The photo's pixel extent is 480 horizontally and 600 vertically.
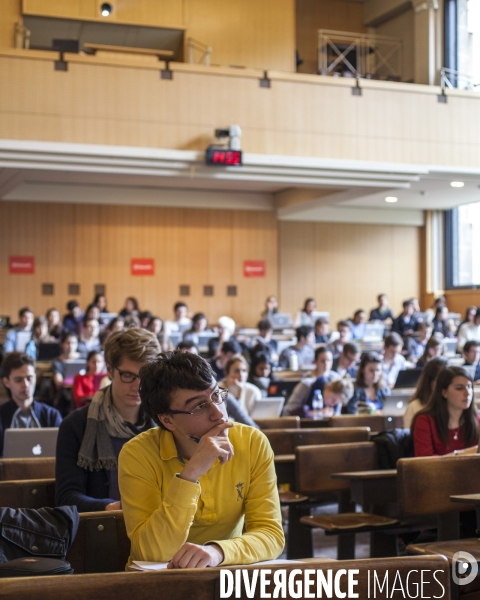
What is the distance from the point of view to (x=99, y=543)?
240 cm

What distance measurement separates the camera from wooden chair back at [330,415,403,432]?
5.65 m

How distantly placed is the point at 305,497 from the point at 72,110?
6.77 metres

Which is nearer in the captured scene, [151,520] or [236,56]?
[151,520]

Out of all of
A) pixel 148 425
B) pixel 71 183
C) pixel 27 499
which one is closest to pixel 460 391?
pixel 148 425

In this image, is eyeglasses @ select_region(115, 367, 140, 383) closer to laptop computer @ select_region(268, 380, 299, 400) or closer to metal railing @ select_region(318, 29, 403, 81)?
laptop computer @ select_region(268, 380, 299, 400)

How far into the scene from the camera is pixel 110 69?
10.1 metres

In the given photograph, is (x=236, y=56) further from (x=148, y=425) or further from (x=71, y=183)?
(x=148, y=425)

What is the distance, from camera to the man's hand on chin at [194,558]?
188 centimetres

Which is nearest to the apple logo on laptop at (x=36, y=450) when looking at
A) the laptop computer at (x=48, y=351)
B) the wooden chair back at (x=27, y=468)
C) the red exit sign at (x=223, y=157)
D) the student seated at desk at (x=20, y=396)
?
the student seated at desk at (x=20, y=396)

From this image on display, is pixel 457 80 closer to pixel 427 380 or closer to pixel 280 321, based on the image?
pixel 280 321

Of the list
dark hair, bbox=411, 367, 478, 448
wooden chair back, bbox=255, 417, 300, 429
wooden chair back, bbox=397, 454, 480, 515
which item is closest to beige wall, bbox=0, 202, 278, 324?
wooden chair back, bbox=255, 417, 300, 429

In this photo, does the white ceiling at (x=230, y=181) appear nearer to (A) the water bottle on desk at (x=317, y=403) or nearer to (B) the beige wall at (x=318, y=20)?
(B) the beige wall at (x=318, y=20)

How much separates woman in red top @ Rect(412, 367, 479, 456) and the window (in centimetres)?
1145

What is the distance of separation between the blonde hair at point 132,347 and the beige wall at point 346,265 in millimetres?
12312
